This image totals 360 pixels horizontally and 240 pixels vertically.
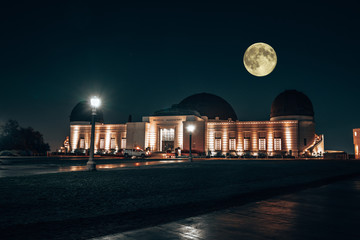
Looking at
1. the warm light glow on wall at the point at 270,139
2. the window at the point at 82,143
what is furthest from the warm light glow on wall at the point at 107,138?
the warm light glow on wall at the point at 270,139

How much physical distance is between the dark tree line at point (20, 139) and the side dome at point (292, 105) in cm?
5876

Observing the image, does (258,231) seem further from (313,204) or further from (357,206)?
(357,206)

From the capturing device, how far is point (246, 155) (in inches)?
2331

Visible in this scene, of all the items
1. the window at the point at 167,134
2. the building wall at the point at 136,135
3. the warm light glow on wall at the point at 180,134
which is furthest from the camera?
the window at the point at 167,134

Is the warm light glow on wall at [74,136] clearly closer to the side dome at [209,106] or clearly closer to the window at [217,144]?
the side dome at [209,106]

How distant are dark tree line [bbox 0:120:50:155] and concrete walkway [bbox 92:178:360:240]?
68949 millimetres

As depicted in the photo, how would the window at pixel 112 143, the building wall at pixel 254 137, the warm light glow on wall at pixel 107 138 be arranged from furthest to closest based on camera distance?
the warm light glow on wall at pixel 107 138
the window at pixel 112 143
the building wall at pixel 254 137

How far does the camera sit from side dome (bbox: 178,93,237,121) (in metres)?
79.2

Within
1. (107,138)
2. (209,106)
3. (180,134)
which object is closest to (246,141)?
(180,134)

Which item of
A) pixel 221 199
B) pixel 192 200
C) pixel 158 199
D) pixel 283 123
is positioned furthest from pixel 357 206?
pixel 283 123

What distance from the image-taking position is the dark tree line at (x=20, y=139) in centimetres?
6688

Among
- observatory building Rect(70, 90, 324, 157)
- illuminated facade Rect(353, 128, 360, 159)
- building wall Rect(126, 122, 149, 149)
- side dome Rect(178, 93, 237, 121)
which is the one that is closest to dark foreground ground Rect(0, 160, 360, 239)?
observatory building Rect(70, 90, 324, 157)

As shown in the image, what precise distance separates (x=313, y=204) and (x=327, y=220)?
1835mm

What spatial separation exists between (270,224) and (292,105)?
219ft
